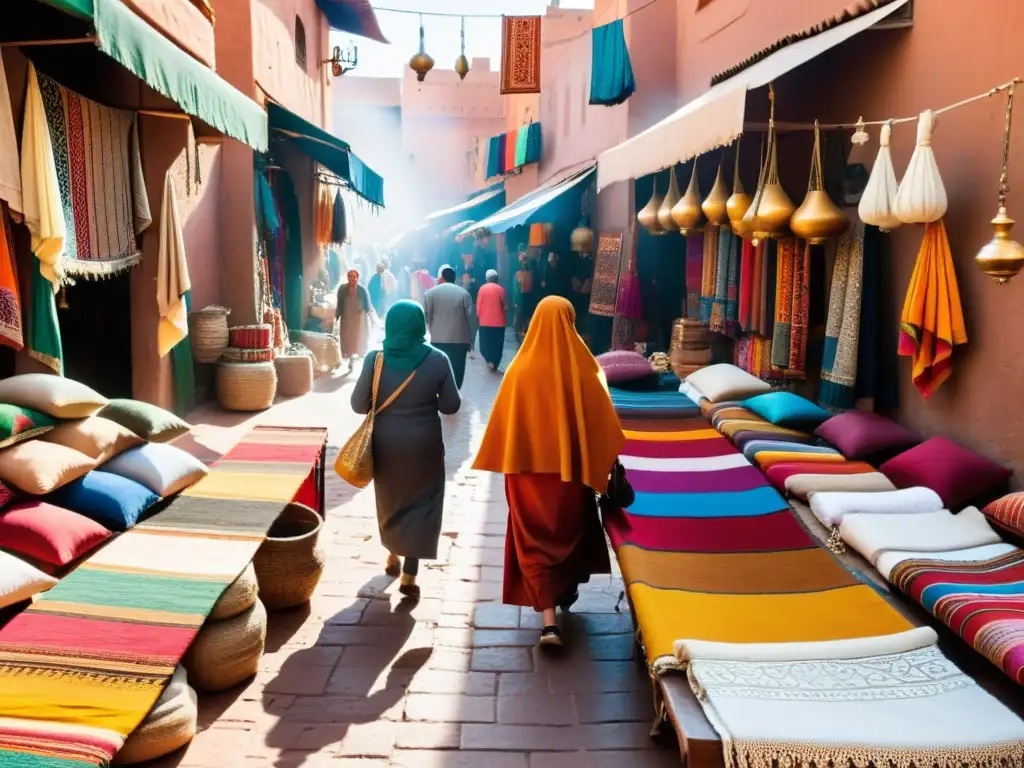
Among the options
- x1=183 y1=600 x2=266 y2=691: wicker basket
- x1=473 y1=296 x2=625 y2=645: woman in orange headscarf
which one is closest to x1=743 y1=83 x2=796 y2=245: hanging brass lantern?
x1=473 y1=296 x2=625 y2=645: woman in orange headscarf

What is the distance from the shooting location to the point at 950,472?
414 centimetres

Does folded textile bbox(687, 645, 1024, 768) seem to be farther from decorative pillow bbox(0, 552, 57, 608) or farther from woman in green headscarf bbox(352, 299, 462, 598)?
decorative pillow bbox(0, 552, 57, 608)

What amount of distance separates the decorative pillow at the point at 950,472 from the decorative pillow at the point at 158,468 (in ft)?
11.5

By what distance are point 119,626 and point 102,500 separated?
1094 millimetres

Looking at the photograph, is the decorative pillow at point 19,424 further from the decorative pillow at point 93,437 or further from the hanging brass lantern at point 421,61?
the hanging brass lantern at point 421,61

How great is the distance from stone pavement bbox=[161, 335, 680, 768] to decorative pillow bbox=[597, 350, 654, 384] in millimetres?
2219

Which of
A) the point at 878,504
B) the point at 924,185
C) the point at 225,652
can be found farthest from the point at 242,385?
the point at 924,185

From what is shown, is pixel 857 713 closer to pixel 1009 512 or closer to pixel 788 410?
pixel 1009 512

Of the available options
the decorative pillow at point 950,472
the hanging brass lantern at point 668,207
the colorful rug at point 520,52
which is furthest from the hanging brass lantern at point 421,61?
the decorative pillow at point 950,472

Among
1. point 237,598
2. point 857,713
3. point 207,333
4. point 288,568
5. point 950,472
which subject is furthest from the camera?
point 207,333

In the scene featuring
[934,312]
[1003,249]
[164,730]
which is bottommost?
[164,730]

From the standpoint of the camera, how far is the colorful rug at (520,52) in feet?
34.9

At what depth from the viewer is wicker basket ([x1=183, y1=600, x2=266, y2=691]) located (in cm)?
344

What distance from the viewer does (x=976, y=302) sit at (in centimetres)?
431
